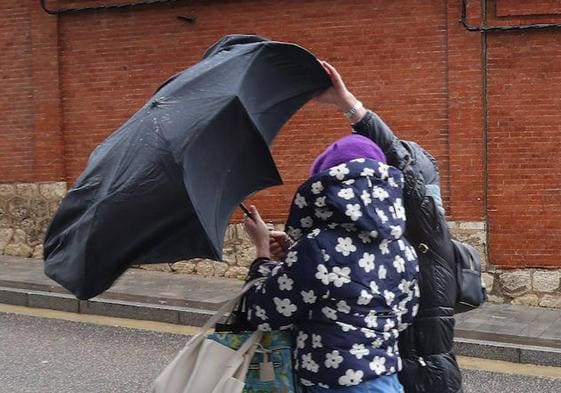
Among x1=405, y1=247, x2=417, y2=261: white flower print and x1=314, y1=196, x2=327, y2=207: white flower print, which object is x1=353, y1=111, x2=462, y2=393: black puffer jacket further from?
x1=314, y1=196, x2=327, y2=207: white flower print

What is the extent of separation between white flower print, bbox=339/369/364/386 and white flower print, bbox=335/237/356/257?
358 millimetres

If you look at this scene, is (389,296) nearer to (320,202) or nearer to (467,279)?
(320,202)

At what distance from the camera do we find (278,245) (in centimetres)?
306

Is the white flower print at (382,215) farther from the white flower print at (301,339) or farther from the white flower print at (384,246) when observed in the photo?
the white flower print at (301,339)

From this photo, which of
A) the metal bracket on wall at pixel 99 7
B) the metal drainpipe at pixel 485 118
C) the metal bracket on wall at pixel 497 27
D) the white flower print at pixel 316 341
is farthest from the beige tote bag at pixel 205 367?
the metal bracket on wall at pixel 99 7

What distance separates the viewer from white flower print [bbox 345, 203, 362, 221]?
2.60m

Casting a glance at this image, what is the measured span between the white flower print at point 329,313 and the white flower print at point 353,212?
287 millimetres

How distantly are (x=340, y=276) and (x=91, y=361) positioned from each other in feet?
17.1

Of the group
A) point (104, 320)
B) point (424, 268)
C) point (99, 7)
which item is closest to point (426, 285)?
point (424, 268)

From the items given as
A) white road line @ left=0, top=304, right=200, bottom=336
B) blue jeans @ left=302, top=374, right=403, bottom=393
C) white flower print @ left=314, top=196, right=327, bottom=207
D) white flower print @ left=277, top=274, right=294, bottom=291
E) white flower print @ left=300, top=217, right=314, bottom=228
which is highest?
white flower print @ left=314, top=196, right=327, bottom=207

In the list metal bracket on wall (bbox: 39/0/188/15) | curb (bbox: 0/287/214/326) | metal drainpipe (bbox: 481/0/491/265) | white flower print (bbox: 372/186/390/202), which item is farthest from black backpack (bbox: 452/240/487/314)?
metal bracket on wall (bbox: 39/0/188/15)

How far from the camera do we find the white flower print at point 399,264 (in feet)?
8.89

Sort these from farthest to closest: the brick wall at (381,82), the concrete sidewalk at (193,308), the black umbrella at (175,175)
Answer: the brick wall at (381,82) → the concrete sidewalk at (193,308) → the black umbrella at (175,175)

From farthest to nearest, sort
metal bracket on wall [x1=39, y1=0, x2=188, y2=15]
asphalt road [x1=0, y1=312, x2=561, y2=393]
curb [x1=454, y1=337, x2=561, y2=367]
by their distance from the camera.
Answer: metal bracket on wall [x1=39, y1=0, x2=188, y2=15] → curb [x1=454, y1=337, x2=561, y2=367] → asphalt road [x1=0, y1=312, x2=561, y2=393]
